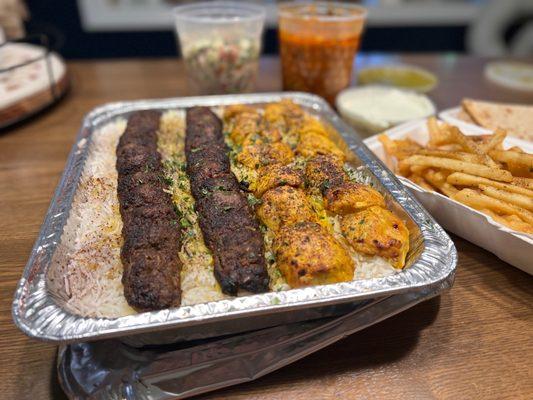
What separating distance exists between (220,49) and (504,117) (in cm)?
187

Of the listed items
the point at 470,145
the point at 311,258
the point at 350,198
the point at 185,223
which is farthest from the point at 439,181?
the point at 185,223

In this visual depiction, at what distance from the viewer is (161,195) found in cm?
175

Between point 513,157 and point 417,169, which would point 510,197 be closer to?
point 513,157

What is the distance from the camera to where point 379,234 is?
1.51 metres

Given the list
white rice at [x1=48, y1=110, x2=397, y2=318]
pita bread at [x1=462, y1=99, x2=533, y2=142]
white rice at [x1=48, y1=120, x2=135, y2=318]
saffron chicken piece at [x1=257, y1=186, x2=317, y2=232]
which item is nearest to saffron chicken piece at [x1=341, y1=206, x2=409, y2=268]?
white rice at [x1=48, y1=110, x2=397, y2=318]

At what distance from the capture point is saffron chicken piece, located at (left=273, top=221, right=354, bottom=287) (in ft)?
4.41

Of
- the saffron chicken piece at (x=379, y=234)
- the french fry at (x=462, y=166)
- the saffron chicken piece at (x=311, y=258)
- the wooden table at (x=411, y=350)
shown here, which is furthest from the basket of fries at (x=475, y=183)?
the saffron chicken piece at (x=311, y=258)

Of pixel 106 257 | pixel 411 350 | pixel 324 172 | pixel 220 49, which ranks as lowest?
pixel 411 350

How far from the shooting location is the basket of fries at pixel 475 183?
1.58 metres

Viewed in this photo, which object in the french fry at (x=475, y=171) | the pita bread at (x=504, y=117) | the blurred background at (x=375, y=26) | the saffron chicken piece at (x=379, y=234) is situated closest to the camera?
A: the saffron chicken piece at (x=379, y=234)

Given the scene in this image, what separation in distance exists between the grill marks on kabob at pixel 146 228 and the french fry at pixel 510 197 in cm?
124

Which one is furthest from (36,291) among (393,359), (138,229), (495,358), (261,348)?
(495,358)

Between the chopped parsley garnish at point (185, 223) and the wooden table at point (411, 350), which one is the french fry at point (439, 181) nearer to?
the wooden table at point (411, 350)

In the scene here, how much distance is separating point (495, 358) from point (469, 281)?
36cm
